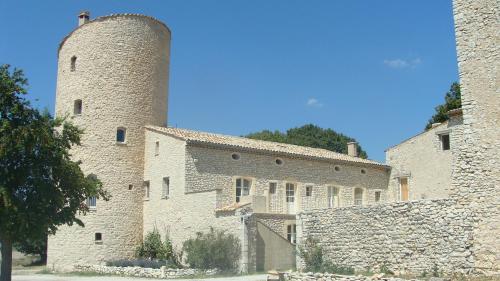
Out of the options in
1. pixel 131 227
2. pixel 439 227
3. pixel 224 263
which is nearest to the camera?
pixel 439 227

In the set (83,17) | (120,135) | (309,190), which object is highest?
(83,17)

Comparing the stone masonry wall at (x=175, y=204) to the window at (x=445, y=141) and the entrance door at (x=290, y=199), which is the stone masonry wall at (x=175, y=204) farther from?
the window at (x=445, y=141)

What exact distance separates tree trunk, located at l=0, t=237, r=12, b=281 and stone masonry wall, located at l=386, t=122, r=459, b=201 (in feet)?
69.2

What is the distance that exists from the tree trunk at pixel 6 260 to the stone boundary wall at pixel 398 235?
971cm

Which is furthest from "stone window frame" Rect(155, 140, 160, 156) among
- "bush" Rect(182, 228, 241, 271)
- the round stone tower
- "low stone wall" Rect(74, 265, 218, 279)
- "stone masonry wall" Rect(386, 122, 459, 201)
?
"stone masonry wall" Rect(386, 122, 459, 201)

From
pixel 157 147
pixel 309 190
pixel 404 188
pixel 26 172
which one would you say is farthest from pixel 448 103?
pixel 26 172

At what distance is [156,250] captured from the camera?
86.7 ft

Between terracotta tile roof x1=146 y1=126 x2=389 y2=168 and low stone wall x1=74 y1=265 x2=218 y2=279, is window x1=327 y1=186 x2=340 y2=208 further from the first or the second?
low stone wall x1=74 y1=265 x2=218 y2=279

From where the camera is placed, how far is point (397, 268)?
16422mm

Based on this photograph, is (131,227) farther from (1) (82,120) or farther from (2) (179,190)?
(1) (82,120)

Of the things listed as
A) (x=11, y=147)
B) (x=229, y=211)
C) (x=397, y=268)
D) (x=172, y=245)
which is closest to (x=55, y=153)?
(x=11, y=147)

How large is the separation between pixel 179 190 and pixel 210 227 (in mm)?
3207

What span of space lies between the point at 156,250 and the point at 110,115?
25.0 feet

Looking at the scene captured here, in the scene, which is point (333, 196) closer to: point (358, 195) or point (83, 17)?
point (358, 195)
